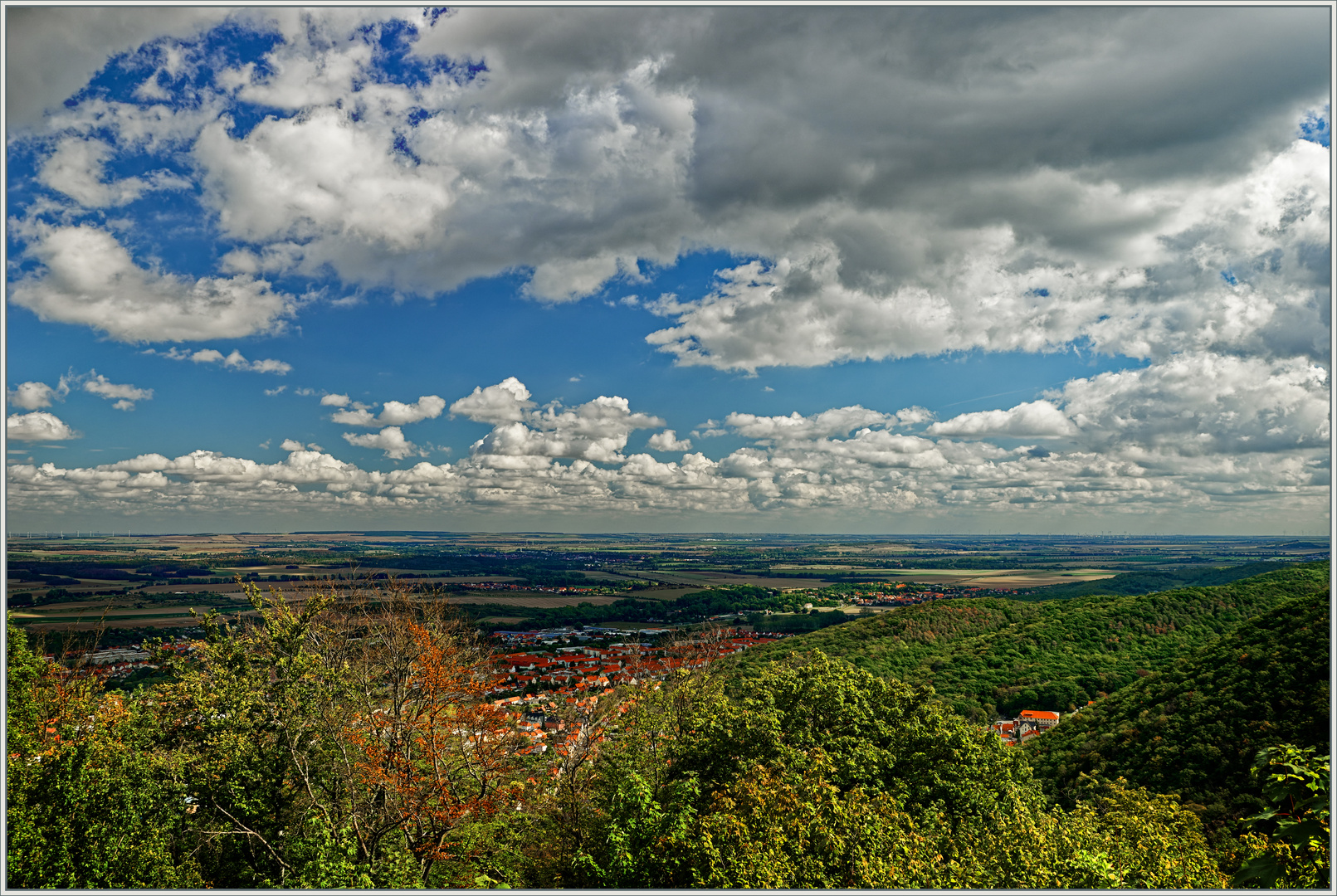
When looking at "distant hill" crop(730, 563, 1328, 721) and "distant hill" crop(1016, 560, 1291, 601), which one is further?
"distant hill" crop(1016, 560, 1291, 601)

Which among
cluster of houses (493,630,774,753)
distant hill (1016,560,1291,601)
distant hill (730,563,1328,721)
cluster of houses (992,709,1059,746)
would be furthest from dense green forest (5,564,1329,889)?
distant hill (1016,560,1291,601)

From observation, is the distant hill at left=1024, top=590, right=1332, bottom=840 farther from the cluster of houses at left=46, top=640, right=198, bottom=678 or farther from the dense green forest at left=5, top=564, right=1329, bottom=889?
the cluster of houses at left=46, top=640, right=198, bottom=678

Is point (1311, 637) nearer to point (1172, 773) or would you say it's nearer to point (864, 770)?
point (1172, 773)

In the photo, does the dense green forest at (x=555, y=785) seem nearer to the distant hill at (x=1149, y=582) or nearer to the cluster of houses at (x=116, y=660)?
the cluster of houses at (x=116, y=660)

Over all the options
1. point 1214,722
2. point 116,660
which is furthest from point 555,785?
point 116,660

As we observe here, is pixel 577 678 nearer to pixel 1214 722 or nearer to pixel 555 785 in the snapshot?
pixel 555 785

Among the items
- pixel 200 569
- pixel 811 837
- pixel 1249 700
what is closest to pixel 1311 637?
pixel 1249 700

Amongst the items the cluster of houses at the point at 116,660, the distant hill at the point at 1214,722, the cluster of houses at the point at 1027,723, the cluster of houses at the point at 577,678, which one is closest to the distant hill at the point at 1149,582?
the cluster of houses at the point at 577,678
